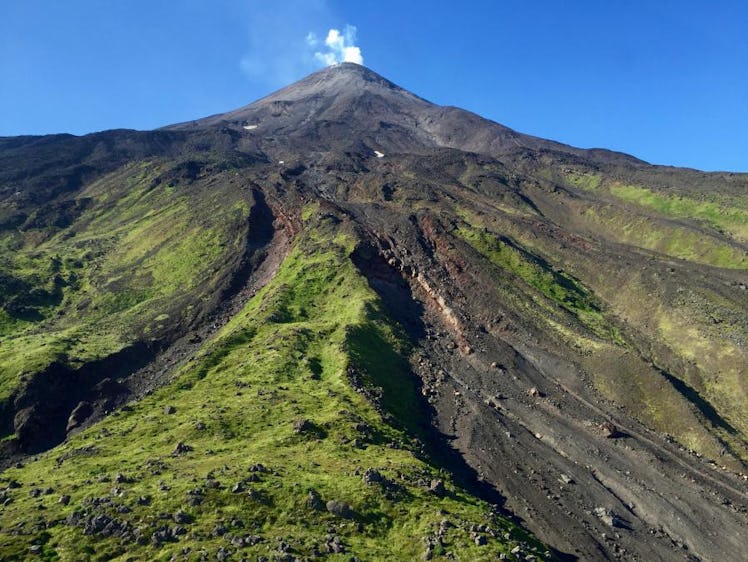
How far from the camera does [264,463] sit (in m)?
40.5

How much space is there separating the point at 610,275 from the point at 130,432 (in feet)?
286

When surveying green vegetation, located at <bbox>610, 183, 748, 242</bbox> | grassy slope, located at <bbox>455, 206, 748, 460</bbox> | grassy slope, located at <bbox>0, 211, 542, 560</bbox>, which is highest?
green vegetation, located at <bbox>610, 183, 748, 242</bbox>

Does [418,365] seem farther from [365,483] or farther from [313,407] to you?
[365,483]

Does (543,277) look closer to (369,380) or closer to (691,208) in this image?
(369,380)

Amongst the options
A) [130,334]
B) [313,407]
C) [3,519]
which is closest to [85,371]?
[130,334]

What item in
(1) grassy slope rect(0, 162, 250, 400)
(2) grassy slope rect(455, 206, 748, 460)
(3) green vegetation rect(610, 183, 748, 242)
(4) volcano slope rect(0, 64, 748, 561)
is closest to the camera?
(4) volcano slope rect(0, 64, 748, 561)

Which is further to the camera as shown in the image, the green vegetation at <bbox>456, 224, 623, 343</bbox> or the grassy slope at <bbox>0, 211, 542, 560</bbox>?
the green vegetation at <bbox>456, 224, 623, 343</bbox>

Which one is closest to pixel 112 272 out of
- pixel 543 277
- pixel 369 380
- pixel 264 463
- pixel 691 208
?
pixel 369 380

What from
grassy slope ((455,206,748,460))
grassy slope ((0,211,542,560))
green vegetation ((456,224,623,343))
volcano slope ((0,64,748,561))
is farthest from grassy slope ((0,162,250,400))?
grassy slope ((455,206,748,460))

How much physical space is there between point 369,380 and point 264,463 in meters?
22.3

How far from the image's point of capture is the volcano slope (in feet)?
114

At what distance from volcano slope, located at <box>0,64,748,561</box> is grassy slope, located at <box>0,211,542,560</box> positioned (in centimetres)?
24

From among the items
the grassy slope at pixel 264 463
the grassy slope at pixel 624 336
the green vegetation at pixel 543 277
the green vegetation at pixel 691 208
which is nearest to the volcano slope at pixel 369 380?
the grassy slope at pixel 264 463

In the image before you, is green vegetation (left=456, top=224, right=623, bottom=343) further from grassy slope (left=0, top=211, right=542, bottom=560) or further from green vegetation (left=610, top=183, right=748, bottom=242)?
green vegetation (left=610, top=183, right=748, bottom=242)
